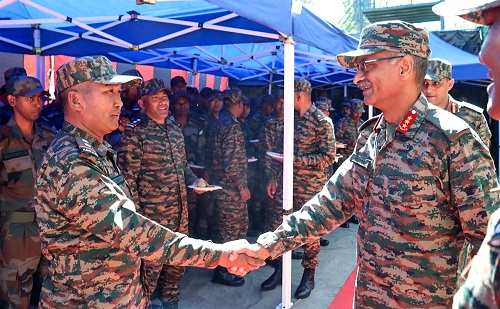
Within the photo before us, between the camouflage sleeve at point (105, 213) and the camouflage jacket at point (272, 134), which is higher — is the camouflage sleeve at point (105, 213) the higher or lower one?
the lower one

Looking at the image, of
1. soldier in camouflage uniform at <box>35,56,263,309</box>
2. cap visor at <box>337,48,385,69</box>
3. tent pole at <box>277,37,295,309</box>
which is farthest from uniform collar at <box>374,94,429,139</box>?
tent pole at <box>277,37,295,309</box>

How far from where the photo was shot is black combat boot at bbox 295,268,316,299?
178 inches

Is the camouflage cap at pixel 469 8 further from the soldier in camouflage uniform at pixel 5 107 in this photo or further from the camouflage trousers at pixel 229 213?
the soldier in camouflage uniform at pixel 5 107

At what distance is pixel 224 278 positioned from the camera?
15.8ft

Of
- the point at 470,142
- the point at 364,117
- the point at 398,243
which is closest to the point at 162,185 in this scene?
the point at 398,243

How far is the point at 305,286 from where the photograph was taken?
459 cm

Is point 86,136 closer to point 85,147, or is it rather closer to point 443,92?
point 85,147

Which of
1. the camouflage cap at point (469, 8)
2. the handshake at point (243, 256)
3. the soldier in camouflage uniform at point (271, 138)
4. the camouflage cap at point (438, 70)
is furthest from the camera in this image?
the soldier in camouflage uniform at point (271, 138)

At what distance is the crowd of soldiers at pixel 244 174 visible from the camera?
1.87 meters

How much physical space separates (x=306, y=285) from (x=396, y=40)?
10.8 feet

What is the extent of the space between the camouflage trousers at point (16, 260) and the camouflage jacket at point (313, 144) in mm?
2873

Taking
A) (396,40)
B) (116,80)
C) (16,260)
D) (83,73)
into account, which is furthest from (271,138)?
(396,40)

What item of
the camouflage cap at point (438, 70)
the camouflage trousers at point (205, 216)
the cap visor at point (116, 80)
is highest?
the camouflage cap at point (438, 70)

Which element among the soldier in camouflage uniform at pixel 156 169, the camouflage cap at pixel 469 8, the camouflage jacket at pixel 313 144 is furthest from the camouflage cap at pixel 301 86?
the camouflage cap at pixel 469 8
